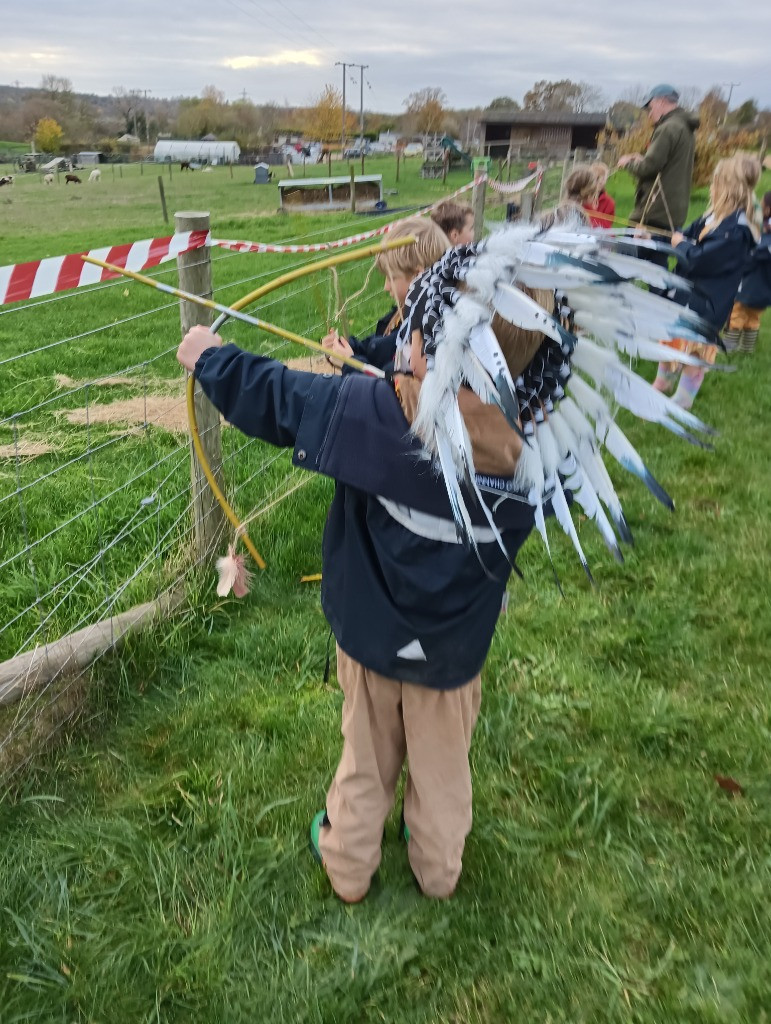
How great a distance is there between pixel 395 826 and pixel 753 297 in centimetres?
659

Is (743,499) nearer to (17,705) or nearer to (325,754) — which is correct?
(325,754)

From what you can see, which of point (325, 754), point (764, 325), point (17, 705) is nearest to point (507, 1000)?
point (325, 754)

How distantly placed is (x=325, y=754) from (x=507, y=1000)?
94cm

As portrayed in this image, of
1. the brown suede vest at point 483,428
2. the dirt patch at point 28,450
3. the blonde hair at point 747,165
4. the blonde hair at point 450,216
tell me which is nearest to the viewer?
the brown suede vest at point 483,428

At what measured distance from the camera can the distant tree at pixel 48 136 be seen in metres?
72.6

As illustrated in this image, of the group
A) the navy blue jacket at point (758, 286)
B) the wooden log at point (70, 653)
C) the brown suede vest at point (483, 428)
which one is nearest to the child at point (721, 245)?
the navy blue jacket at point (758, 286)

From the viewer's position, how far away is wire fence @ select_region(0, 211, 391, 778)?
102 inches

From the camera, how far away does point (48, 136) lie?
72.6 meters

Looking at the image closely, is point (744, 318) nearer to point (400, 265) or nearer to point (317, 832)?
point (400, 265)

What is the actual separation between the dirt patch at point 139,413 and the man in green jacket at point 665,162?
15.4ft

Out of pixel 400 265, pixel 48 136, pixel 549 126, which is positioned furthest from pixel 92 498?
pixel 48 136

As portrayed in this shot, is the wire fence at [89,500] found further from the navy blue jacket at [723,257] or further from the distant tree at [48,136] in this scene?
the distant tree at [48,136]

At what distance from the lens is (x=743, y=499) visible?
4.49 metres

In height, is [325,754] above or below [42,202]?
above
